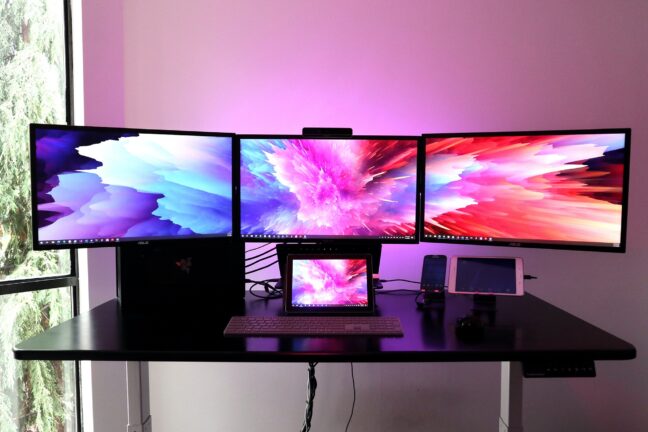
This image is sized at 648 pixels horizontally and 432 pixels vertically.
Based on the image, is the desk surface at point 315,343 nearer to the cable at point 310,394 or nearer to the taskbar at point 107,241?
the taskbar at point 107,241

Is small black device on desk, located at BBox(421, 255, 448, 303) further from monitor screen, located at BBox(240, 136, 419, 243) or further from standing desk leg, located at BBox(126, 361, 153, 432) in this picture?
standing desk leg, located at BBox(126, 361, 153, 432)

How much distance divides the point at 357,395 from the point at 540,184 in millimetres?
1155

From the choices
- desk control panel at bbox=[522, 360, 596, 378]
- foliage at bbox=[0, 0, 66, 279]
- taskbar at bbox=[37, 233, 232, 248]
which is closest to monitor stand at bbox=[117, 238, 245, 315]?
taskbar at bbox=[37, 233, 232, 248]

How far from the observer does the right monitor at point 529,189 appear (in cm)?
152

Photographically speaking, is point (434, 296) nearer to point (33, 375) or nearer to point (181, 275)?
point (181, 275)

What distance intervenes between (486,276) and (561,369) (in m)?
0.47

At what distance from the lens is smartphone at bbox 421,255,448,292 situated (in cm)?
169

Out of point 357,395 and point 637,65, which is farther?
point 357,395

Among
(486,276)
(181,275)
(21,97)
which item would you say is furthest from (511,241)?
(21,97)

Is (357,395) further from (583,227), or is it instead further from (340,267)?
(583,227)

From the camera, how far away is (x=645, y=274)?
198 centimetres

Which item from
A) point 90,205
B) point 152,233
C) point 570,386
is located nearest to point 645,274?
point 570,386

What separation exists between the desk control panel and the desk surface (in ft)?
0.10

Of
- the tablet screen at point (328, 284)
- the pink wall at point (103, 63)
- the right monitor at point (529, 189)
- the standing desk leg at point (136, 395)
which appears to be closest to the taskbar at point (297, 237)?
the tablet screen at point (328, 284)
